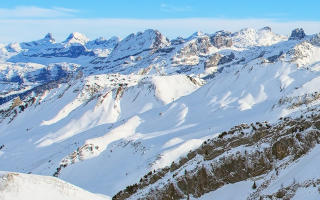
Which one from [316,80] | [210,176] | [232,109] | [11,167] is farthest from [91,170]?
[316,80]

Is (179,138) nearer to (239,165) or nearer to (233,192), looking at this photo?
(239,165)

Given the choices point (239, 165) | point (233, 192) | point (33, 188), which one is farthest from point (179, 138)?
point (33, 188)

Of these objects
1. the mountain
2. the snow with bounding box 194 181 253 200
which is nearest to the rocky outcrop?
the mountain

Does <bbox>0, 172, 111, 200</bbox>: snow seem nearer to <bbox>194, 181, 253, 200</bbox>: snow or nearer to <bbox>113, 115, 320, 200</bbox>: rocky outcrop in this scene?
<bbox>113, 115, 320, 200</bbox>: rocky outcrop

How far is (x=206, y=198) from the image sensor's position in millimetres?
27672

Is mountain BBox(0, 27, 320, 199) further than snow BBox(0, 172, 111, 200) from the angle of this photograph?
Yes

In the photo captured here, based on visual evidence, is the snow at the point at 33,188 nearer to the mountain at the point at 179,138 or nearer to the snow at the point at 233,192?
the mountain at the point at 179,138

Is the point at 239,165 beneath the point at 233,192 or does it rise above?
above

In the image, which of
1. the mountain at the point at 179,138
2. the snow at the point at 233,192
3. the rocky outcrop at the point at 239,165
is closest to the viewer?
the snow at the point at 233,192

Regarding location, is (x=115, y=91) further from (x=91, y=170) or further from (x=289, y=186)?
(x=289, y=186)

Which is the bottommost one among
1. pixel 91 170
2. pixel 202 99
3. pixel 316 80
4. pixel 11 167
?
pixel 11 167

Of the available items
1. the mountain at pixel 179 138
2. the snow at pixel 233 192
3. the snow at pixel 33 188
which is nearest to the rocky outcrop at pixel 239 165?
the mountain at pixel 179 138

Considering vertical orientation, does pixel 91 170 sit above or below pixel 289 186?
below

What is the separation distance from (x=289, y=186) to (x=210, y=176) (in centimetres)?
881
